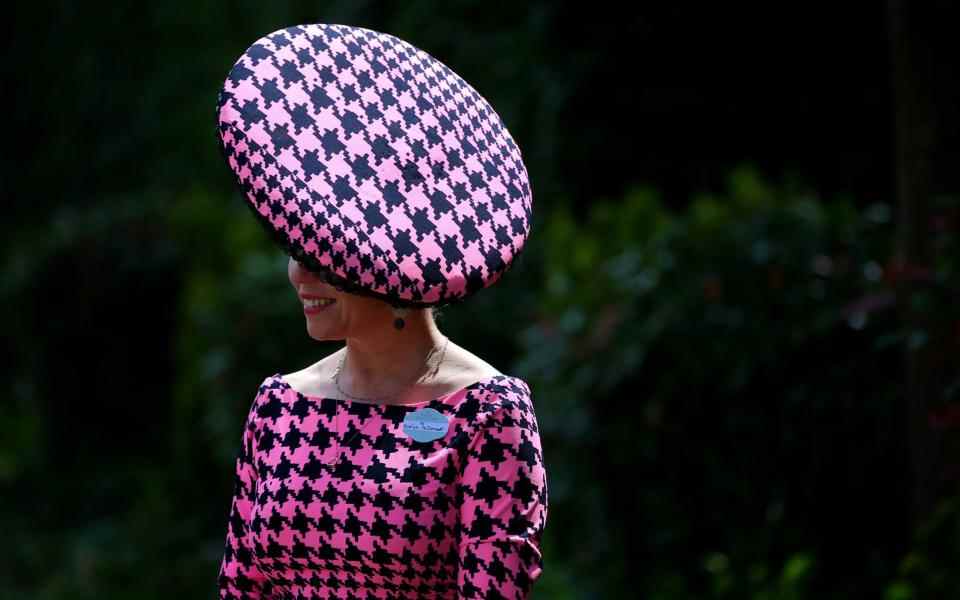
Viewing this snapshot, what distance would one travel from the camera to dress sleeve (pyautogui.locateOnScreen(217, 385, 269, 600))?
2451 millimetres

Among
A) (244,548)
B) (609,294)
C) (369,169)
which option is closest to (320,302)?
(369,169)

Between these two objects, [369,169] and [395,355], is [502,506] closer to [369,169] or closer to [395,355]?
[395,355]

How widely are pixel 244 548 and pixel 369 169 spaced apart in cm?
70

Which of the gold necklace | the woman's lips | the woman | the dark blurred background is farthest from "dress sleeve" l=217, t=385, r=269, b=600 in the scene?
the dark blurred background

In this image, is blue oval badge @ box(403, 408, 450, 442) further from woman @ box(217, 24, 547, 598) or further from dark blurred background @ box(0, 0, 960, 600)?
dark blurred background @ box(0, 0, 960, 600)

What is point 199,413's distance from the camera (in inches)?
316

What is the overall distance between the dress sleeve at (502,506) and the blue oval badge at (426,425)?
0.06 m

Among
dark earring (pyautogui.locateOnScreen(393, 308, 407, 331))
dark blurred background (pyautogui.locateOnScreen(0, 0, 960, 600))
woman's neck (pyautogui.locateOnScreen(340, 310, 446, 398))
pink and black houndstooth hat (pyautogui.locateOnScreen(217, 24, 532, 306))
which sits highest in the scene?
pink and black houndstooth hat (pyautogui.locateOnScreen(217, 24, 532, 306))

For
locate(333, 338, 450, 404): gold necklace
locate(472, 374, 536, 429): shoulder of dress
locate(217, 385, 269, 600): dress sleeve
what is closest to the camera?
locate(472, 374, 536, 429): shoulder of dress

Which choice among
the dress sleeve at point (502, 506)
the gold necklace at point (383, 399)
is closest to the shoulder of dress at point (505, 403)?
the dress sleeve at point (502, 506)

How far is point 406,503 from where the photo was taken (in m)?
2.22

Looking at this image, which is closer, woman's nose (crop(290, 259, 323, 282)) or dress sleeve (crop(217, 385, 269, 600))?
woman's nose (crop(290, 259, 323, 282))

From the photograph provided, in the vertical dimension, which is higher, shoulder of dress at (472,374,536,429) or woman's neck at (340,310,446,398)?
woman's neck at (340,310,446,398)

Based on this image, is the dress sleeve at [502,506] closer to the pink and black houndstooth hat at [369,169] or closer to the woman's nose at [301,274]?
the pink and black houndstooth hat at [369,169]
